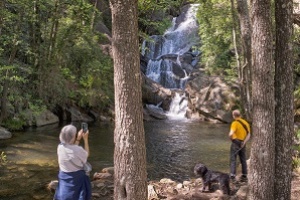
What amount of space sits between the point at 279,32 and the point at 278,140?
179cm

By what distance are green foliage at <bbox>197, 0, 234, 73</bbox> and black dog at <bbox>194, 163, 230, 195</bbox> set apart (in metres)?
9.09

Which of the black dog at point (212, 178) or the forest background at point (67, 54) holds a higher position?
the forest background at point (67, 54)

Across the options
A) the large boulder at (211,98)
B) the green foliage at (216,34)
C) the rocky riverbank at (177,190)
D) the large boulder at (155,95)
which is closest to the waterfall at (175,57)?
the large boulder at (155,95)

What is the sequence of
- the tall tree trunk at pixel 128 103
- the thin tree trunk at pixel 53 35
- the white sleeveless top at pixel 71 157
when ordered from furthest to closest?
1. the thin tree trunk at pixel 53 35
2. the tall tree trunk at pixel 128 103
3. the white sleeveless top at pixel 71 157

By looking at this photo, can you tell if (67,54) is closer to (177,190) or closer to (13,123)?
(13,123)

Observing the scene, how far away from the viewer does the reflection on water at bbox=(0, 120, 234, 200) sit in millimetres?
9828

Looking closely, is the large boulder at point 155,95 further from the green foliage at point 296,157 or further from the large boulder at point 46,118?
the green foliage at point 296,157

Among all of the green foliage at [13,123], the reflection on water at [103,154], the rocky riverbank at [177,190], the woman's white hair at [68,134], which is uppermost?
the woman's white hair at [68,134]

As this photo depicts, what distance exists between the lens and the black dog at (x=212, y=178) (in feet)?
24.6

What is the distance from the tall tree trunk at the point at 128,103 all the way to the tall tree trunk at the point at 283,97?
2.35 m

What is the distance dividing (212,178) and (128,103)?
3482 millimetres

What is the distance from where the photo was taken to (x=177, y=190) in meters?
8.40

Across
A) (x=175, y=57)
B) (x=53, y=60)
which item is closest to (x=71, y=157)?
(x=53, y=60)

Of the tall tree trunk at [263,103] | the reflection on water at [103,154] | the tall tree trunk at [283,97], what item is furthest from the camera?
the reflection on water at [103,154]
